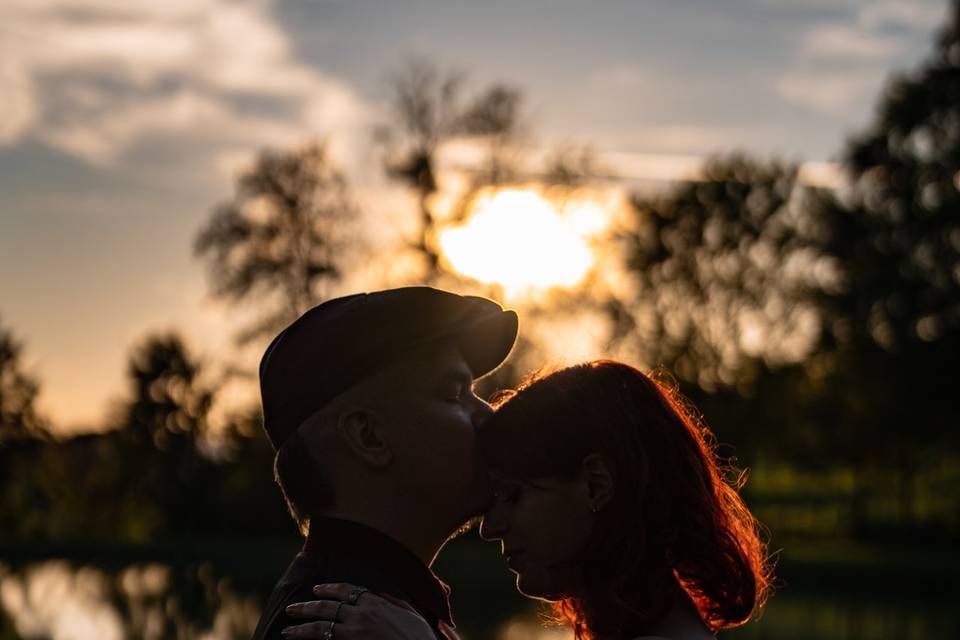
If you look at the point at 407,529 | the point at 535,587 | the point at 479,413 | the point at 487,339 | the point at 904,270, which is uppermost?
the point at 487,339

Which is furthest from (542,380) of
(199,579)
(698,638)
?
(199,579)

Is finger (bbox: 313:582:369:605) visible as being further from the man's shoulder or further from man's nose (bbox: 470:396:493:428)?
man's nose (bbox: 470:396:493:428)

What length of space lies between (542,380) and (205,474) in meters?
35.4

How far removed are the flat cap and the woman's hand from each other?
41cm

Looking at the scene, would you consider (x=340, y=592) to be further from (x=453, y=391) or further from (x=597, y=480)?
(x=597, y=480)

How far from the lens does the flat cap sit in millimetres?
2879

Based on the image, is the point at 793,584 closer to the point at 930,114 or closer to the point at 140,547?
the point at 930,114

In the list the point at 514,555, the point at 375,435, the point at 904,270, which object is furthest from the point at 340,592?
the point at 904,270

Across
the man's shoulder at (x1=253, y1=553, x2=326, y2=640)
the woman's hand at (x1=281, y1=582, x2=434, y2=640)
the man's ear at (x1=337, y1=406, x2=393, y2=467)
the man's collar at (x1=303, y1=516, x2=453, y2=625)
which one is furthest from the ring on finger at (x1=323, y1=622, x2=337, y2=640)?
the man's ear at (x1=337, y1=406, x2=393, y2=467)

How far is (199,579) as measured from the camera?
3045 centimetres

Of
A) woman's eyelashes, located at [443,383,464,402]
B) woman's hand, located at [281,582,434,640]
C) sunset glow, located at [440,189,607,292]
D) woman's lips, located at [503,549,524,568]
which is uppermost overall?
woman's eyelashes, located at [443,383,464,402]

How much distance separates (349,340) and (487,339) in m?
0.34

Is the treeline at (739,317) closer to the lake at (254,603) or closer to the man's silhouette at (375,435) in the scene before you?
the lake at (254,603)

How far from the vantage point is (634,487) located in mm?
3252
